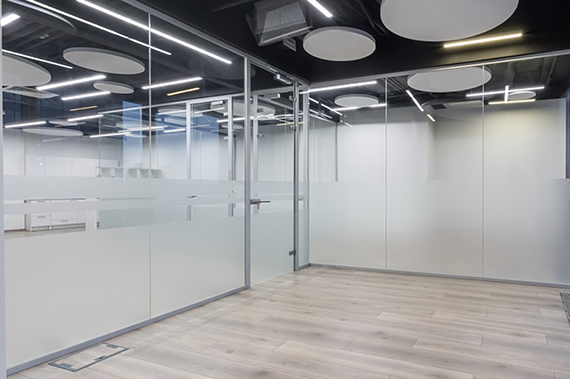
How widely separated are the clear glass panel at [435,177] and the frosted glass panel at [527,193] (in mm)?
168

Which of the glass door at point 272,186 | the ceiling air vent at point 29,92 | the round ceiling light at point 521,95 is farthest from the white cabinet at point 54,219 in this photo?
the round ceiling light at point 521,95

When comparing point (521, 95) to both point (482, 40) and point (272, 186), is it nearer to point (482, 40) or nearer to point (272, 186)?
point (482, 40)

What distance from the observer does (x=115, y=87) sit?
3.11 m

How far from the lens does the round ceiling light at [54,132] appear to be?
8.48ft

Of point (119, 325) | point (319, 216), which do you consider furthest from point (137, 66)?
point (319, 216)

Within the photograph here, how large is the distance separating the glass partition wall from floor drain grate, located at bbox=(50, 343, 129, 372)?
359cm

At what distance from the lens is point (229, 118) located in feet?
14.8

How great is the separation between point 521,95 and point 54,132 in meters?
4.78

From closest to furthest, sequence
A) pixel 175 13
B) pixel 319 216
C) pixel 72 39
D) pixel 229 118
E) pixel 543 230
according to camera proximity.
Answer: pixel 72 39, pixel 175 13, pixel 229 118, pixel 543 230, pixel 319 216

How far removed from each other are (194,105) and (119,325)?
6.47 feet

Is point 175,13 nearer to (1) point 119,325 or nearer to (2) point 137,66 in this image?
(2) point 137,66

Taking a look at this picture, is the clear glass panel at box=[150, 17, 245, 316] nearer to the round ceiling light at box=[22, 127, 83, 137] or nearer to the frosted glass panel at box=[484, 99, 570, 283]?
the round ceiling light at box=[22, 127, 83, 137]

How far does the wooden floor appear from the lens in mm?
2643

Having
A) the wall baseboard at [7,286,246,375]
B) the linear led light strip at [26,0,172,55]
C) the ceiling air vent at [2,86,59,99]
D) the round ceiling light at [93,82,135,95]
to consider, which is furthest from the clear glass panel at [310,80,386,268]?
the ceiling air vent at [2,86,59,99]
